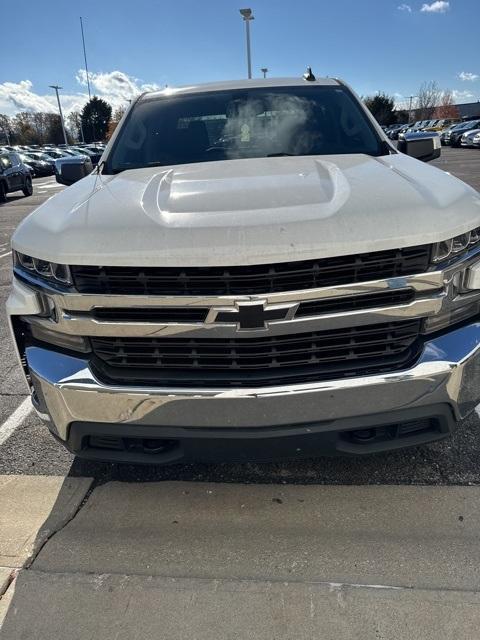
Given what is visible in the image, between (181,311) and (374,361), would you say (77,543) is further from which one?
(374,361)

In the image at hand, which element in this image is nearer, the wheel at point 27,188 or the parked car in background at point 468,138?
the wheel at point 27,188

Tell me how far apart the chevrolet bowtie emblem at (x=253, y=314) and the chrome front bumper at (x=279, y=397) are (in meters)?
0.25

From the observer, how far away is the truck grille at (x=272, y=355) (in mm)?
1941

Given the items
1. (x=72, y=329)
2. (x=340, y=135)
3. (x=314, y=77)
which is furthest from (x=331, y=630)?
(x=314, y=77)

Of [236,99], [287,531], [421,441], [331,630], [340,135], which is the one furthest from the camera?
[236,99]

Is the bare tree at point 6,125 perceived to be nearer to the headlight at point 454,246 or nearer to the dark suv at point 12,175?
the dark suv at point 12,175

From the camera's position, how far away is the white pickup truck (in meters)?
1.85

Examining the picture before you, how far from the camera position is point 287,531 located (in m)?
2.30

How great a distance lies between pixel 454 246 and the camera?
198 centimetres

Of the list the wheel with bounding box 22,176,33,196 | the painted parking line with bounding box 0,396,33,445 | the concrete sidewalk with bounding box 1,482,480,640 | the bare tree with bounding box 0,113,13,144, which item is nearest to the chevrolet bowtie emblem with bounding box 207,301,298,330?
the concrete sidewalk with bounding box 1,482,480,640

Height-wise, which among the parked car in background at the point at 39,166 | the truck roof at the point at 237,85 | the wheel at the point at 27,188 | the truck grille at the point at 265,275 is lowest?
the parked car in background at the point at 39,166

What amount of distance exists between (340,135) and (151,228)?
180 cm

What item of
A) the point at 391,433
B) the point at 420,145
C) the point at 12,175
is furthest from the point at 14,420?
the point at 12,175

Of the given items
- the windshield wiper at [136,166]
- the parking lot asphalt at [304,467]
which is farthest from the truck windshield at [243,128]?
the parking lot asphalt at [304,467]
